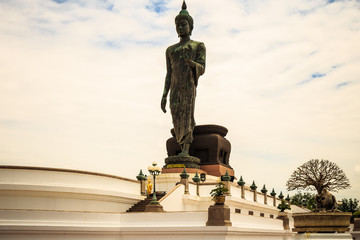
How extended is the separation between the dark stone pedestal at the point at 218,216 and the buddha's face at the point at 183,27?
18535mm

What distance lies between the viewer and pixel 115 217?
66.7 feet

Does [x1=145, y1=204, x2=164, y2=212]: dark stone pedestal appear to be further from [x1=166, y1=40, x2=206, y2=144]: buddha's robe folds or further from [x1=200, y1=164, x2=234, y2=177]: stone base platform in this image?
[x1=200, y1=164, x2=234, y2=177]: stone base platform

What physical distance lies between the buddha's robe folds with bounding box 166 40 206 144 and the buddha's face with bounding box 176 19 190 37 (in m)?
0.74

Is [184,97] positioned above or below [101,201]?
above

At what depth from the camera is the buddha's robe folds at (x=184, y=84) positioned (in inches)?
1324

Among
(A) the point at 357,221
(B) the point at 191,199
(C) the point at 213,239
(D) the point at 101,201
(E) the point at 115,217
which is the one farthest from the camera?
(A) the point at 357,221

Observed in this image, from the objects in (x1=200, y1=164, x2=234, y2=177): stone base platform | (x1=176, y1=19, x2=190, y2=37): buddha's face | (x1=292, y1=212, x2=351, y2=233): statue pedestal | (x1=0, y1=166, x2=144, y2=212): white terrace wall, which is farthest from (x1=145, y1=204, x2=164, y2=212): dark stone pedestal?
(x1=176, y1=19, x2=190, y2=37): buddha's face

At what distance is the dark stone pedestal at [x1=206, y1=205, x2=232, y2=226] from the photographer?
61.5 ft

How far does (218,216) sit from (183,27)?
1894 centimetres

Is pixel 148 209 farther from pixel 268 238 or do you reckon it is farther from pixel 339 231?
pixel 339 231

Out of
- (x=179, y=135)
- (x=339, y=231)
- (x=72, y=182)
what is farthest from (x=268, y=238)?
(x=179, y=135)

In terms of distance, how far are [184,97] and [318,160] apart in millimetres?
10653

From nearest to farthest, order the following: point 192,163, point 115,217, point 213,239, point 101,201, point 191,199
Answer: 1. point 213,239
2. point 115,217
3. point 101,201
4. point 191,199
5. point 192,163

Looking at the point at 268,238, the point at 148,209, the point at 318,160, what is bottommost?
the point at 268,238
